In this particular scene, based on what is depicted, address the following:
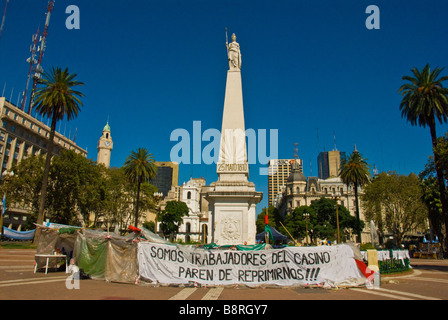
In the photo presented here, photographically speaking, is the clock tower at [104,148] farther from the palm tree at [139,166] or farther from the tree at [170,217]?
the palm tree at [139,166]

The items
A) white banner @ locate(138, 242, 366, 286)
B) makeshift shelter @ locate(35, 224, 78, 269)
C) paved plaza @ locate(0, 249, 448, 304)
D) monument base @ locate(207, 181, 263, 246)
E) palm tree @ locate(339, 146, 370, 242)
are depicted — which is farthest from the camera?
palm tree @ locate(339, 146, 370, 242)

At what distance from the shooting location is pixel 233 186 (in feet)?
57.1

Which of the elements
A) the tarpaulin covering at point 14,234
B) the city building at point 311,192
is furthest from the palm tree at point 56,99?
the city building at point 311,192

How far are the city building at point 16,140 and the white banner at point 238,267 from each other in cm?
5252

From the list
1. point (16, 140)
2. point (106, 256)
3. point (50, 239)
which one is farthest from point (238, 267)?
point (16, 140)

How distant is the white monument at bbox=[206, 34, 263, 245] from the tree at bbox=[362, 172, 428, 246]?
35077 millimetres

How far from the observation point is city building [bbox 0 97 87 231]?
188 ft

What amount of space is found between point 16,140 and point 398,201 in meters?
68.1

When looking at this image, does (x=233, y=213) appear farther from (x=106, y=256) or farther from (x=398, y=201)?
(x=398, y=201)

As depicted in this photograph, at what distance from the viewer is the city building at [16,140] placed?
57156mm

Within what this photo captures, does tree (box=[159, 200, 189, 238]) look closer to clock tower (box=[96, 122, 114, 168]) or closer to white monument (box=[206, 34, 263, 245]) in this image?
clock tower (box=[96, 122, 114, 168])

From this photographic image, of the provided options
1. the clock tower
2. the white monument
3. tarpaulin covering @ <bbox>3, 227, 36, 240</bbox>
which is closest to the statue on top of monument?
the white monument
